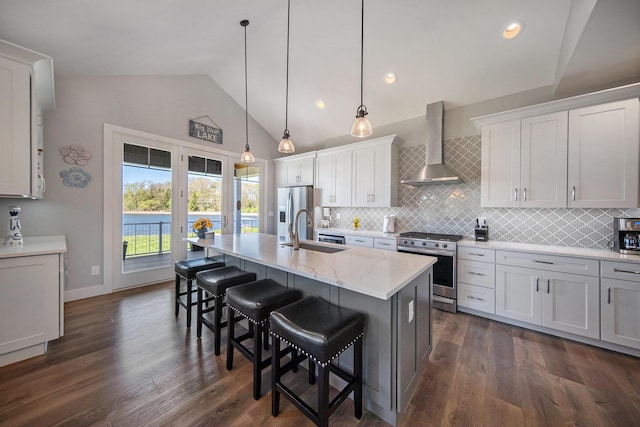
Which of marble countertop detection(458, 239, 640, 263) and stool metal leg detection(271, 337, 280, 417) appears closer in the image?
stool metal leg detection(271, 337, 280, 417)

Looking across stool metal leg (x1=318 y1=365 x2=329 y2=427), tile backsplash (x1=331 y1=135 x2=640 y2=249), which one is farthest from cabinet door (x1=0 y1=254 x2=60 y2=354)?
tile backsplash (x1=331 y1=135 x2=640 y2=249)

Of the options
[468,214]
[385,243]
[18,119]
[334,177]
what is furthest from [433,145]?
[18,119]

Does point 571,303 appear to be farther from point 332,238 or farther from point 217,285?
point 217,285

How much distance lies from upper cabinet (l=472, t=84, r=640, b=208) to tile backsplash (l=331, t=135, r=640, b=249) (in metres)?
0.36

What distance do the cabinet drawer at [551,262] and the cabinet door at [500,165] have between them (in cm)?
64

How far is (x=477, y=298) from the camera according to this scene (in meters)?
2.86

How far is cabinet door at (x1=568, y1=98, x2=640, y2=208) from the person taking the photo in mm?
2232

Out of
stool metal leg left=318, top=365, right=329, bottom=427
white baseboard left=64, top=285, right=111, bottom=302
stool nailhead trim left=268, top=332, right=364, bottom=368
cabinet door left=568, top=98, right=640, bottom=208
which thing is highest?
cabinet door left=568, top=98, right=640, bottom=208

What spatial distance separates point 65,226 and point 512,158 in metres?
5.68

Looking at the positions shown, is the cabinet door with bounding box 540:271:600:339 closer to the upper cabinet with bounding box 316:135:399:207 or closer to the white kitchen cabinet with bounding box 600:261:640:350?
the white kitchen cabinet with bounding box 600:261:640:350

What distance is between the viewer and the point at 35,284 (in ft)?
6.50

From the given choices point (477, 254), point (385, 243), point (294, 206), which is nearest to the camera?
point (477, 254)

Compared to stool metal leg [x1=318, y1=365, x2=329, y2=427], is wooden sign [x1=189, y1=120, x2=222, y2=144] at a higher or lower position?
higher

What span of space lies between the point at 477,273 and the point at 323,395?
8.21 ft
